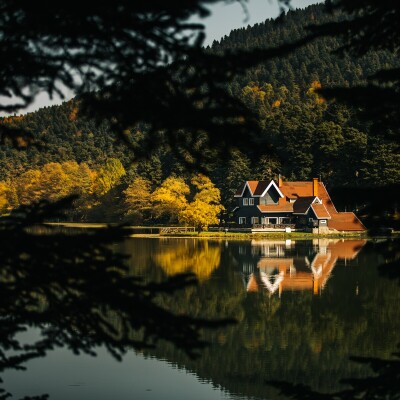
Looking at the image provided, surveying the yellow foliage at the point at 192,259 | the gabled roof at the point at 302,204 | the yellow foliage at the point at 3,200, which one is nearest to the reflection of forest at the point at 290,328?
the yellow foliage at the point at 192,259

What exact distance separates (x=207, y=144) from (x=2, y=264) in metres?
1.22

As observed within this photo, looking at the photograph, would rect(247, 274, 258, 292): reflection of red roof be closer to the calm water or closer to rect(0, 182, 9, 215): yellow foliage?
the calm water

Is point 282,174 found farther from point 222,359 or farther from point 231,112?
point 231,112

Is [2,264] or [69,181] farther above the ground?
[69,181]

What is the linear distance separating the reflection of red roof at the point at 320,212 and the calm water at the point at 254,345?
103 feet

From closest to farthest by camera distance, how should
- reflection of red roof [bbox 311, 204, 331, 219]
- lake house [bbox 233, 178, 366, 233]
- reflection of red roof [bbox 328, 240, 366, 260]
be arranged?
1. reflection of red roof [bbox 328, 240, 366, 260]
2. reflection of red roof [bbox 311, 204, 331, 219]
3. lake house [bbox 233, 178, 366, 233]

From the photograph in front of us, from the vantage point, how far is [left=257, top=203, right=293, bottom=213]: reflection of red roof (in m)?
69.8

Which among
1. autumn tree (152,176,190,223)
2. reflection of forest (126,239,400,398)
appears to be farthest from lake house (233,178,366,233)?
reflection of forest (126,239,400,398)

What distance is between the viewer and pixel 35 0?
3727 mm

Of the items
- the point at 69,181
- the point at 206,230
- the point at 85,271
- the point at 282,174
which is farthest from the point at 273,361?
the point at 69,181

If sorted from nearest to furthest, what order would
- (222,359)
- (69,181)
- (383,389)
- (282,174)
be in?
1. (383,389)
2. (222,359)
3. (282,174)
4. (69,181)

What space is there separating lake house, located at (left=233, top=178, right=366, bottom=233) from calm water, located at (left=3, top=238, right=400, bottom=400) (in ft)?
107

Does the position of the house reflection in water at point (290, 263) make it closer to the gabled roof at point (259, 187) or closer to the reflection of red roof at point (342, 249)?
the reflection of red roof at point (342, 249)

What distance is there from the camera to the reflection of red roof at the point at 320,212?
2621 inches
